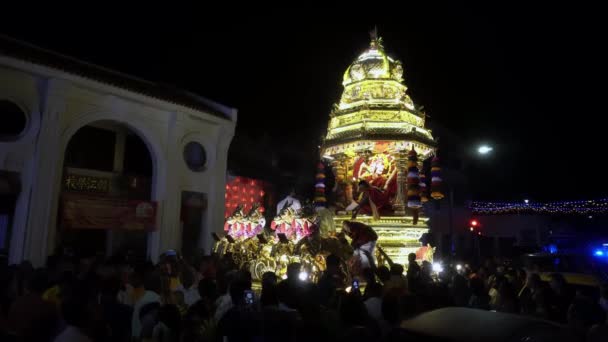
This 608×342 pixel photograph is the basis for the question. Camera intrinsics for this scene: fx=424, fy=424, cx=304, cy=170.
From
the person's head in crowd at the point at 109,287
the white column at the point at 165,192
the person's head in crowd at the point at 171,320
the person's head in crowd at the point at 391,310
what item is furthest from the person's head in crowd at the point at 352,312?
the white column at the point at 165,192

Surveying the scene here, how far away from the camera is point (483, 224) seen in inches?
1203

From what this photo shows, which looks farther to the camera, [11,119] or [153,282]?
[11,119]

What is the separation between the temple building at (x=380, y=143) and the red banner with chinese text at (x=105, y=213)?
8.07 meters

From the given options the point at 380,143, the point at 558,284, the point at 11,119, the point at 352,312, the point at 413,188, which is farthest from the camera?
the point at 11,119

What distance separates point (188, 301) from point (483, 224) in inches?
1119

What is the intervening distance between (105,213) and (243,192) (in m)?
8.14

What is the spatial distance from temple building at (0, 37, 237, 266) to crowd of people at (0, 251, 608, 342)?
7358 mm

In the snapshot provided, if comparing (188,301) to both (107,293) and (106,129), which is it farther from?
(106,129)

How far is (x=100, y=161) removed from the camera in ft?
62.9

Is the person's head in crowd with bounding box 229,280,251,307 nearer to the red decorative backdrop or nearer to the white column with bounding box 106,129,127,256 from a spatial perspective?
the white column with bounding box 106,129,127,256

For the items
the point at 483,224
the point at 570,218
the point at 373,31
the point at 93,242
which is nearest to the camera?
the point at 373,31

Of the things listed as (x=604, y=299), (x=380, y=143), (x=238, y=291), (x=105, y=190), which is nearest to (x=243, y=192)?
(x=105, y=190)

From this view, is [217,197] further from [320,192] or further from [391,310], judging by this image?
[391,310]

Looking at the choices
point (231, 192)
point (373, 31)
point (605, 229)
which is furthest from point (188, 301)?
point (605, 229)
